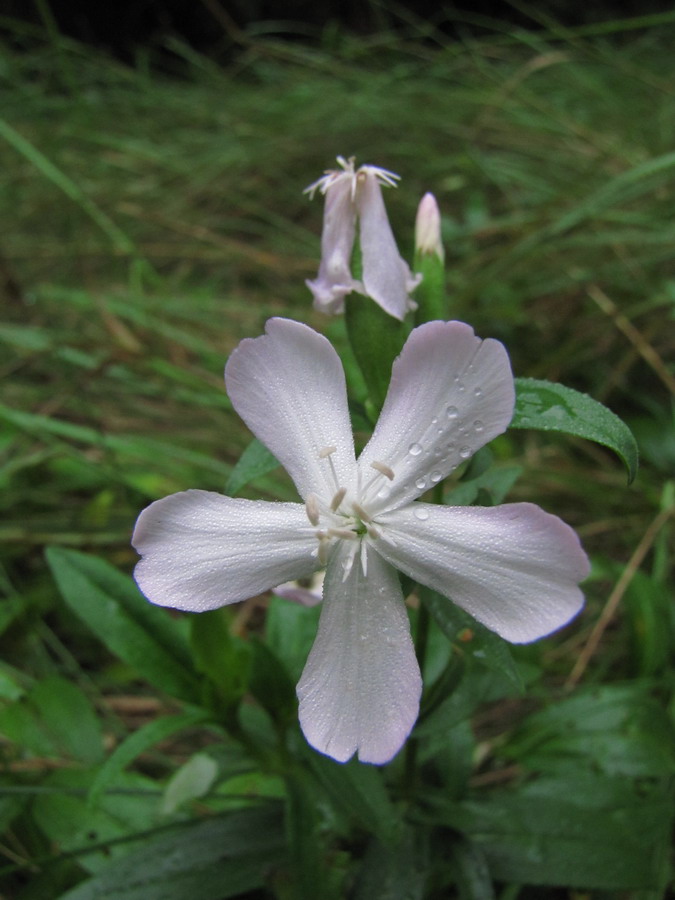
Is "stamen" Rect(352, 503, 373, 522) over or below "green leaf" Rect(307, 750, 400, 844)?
over

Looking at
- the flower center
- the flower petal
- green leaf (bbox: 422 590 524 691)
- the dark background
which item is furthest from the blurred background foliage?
the dark background

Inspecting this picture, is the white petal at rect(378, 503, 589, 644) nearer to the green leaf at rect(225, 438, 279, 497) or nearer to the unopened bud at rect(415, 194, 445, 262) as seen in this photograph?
the green leaf at rect(225, 438, 279, 497)

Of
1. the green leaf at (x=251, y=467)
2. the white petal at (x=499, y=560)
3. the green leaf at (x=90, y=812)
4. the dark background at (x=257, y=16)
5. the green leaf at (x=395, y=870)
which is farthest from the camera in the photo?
the dark background at (x=257, y=16)

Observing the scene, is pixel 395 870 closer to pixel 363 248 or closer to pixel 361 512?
pixel 361 512

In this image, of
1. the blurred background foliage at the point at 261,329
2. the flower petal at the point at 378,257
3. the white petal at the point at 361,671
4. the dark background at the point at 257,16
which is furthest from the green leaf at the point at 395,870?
the dark background at the point at 257,16

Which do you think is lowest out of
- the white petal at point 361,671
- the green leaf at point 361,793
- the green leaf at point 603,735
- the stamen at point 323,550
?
the green leaf at point 603,735

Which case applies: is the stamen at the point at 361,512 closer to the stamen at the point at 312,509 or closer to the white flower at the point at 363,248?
the stamen at the point at 312,509

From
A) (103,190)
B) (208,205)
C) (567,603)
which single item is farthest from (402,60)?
(567,603)
